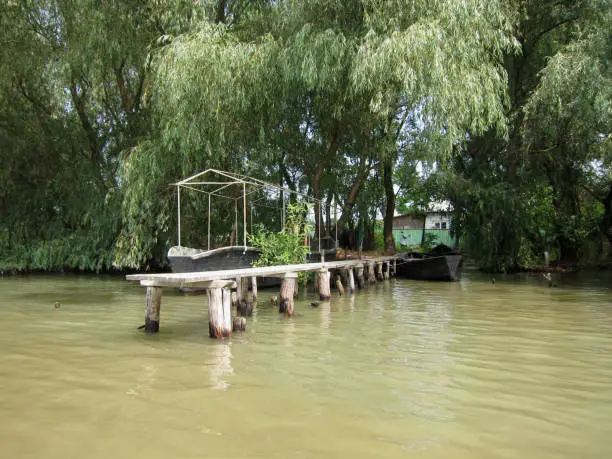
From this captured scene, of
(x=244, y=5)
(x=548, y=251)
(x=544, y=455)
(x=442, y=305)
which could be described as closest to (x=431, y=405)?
(x=544, y=455)

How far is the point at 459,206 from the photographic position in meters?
18.9

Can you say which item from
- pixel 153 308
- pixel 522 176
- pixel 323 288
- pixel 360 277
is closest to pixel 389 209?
pixel 522 176

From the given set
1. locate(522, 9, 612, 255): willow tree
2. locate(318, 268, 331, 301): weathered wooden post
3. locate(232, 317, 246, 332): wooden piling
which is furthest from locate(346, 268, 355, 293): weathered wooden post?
locate(522, 9, 612, 255): willow tree

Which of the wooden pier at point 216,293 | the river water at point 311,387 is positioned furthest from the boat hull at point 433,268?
the wooden pier at point 216,293

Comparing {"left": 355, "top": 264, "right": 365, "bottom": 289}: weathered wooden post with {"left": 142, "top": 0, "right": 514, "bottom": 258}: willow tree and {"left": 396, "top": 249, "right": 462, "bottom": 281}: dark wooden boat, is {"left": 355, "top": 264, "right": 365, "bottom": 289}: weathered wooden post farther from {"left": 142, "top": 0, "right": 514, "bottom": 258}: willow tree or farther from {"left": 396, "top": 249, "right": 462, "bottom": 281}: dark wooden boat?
{"left": 142, "top": 0, "right": 514, "bottom": 258}: willow tree

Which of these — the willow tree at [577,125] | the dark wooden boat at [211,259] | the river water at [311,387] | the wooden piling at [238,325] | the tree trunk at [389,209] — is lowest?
the river water at [311,387]

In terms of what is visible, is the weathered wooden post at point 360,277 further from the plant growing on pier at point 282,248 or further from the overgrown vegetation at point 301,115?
the overgrown vegetation at point 301,115

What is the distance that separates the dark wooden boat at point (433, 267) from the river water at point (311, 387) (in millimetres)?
7046

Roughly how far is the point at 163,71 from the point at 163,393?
376 inches

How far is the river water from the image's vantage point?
3471 millimetres

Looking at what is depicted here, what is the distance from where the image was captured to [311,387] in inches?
184

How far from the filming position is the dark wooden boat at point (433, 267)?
16.2m

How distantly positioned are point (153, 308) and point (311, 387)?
3212mm

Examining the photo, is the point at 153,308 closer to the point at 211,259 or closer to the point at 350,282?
the point at 211,259
